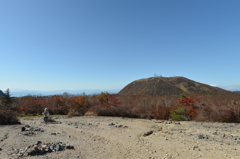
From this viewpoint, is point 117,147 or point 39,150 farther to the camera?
point 117,147

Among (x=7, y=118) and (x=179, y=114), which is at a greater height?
(x=7, y=118)

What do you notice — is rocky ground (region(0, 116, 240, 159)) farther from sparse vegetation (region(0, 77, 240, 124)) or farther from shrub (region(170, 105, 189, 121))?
shrub (region(170, 105, 189, 121))

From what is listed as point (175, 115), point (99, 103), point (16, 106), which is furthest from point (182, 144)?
point (16, 106)

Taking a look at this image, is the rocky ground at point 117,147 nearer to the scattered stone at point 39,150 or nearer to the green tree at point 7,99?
the scattered stone at point 39,150

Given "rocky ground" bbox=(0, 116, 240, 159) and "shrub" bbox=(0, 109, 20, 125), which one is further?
"shrub" bbox=(0, 109, 20, 125)

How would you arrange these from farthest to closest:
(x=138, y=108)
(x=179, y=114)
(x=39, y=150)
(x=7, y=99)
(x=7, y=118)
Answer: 1. (x=7, y=99)
2. (x=138, y=108)
3. (x=179, y=114)
4. (x=7, y=118)
5. (x=39, y=150)

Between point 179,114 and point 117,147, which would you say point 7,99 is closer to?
point 117,147

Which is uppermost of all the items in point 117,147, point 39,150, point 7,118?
point 7,118

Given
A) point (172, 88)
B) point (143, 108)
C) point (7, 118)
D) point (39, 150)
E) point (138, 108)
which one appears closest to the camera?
point (39, 150)

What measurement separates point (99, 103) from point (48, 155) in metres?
16.3

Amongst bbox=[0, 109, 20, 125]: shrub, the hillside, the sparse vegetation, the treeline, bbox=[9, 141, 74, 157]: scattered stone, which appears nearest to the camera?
bbox=[9, 141, 74, 157]: scattered stone

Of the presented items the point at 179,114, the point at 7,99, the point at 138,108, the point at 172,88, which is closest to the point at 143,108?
the point at 138,108

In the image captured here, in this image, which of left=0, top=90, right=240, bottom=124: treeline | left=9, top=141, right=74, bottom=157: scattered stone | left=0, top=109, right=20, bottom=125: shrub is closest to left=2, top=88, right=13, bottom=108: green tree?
left=0, top=90, right=240, bottom=124: treeline

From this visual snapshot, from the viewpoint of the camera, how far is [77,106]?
22391 millimetres
